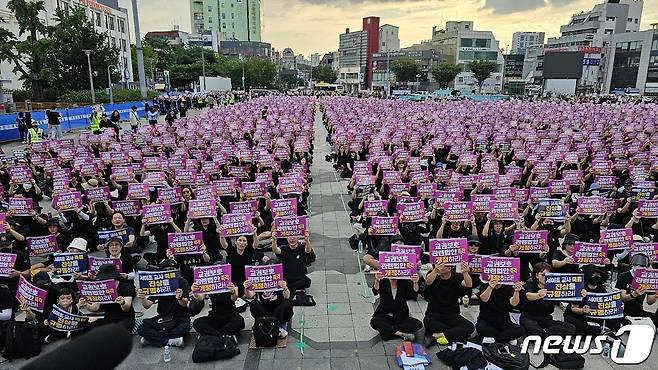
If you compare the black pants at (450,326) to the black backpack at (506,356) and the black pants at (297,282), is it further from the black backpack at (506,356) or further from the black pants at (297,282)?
the black pants at (297,282)

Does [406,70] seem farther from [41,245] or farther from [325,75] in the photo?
[41,245]

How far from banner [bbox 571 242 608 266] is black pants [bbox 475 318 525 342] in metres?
1.64

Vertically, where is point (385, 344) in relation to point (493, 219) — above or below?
below

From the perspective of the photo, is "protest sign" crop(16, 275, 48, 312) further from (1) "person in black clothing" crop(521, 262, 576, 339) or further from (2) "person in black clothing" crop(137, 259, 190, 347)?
(1) "person in black clothing" crop(521, 262, 576, 339)

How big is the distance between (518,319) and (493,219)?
2.50m

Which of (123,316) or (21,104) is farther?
(21,104)

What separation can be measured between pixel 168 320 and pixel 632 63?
4060 inches

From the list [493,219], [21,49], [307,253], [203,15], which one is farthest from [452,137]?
[203,15]

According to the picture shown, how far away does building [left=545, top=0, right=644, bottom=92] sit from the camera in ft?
306

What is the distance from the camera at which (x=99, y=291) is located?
6891 mm

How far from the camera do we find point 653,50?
273 ft

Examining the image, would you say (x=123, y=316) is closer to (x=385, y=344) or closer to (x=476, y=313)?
(x=385, y=344)

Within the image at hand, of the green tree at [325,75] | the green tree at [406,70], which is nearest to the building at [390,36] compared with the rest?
the green tree at [325,75]

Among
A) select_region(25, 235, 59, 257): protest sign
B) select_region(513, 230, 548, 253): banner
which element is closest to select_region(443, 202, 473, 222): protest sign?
select_region(513, 230, 548, 253): banner
